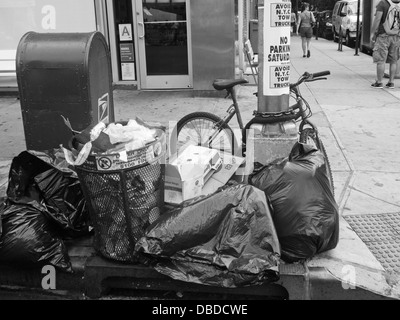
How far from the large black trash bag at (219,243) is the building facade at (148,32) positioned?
5.65m

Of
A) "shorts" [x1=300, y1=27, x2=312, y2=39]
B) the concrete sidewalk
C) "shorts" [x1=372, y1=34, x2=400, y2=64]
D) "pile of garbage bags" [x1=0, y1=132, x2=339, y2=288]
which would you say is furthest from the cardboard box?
"shorts" [x1=300, y1=27, x2=312, y2=39]

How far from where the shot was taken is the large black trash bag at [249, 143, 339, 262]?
309 cm

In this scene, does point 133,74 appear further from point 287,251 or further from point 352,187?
point 287,251

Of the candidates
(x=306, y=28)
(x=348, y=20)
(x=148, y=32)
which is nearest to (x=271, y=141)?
(x=148, y=32)

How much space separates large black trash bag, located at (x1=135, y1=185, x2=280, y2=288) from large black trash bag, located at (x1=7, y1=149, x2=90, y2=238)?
670mm

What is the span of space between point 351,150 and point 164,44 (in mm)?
4272

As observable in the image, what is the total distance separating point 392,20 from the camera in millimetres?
8992

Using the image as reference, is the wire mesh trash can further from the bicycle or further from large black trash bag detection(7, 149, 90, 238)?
the bicycle

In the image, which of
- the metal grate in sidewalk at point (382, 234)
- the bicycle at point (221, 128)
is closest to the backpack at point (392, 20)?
the bicycle at point (221, 128)

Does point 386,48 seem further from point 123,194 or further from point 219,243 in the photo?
point 123,194

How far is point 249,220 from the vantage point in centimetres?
294

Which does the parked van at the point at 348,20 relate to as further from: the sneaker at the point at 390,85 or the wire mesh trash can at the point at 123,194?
the wire mesh trash can at the point at 123,194
